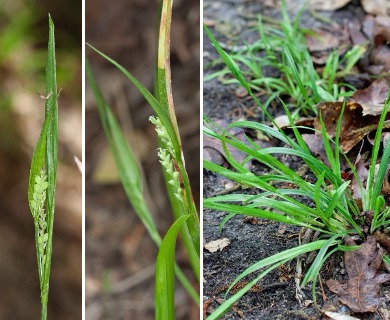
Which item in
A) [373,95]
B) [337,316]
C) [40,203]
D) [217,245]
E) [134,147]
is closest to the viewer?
[40,203]

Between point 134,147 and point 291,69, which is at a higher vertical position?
point 291,69

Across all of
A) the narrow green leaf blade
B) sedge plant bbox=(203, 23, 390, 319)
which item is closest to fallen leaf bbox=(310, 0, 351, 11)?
sedge plant bbox=(203, 23, 390, 319)

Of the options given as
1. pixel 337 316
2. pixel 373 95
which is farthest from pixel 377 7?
pixel 337 316

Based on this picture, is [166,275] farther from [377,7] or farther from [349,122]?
[377,7]

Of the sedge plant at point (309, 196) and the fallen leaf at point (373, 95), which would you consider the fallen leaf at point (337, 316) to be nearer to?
the sedge plant at point (309, 196)

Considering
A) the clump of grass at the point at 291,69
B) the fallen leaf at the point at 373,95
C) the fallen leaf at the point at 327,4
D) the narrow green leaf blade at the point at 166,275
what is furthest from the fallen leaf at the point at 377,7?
the narrow green leaf blade at the point at 166,275
